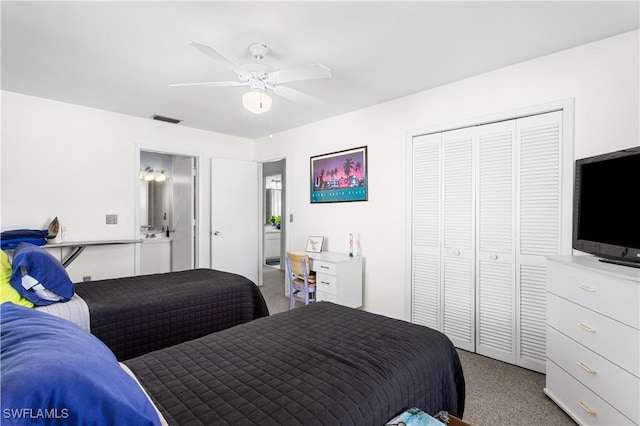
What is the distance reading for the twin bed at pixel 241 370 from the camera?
729mm

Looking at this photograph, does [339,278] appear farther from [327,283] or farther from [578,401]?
[578,401]

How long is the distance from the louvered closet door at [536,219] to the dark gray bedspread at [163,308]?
7.35 ft

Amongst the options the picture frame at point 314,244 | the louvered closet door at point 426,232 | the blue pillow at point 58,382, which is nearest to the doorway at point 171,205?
the picture frame at point 314,244

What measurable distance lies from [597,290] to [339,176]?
2.79 m

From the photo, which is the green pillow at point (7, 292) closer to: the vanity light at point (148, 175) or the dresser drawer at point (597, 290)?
the dresser drawer at point (597, 290)

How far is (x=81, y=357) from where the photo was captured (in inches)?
31.6

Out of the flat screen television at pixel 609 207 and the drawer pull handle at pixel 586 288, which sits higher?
the flat screen television at pixel 609 207

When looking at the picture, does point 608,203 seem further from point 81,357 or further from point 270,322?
point 81,357

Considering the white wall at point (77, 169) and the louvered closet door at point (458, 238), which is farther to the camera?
the white wall at point (77, 169)

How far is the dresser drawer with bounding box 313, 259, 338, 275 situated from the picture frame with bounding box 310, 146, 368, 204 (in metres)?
0.89

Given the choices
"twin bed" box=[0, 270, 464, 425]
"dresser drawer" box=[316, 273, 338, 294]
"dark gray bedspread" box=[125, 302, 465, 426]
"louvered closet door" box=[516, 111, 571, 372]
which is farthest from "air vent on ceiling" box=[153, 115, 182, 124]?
"louvered closet door" box=[516, 111, 571, 372]

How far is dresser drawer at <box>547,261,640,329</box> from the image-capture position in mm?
1538

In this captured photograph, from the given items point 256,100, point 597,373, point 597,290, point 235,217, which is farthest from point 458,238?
point 235,217

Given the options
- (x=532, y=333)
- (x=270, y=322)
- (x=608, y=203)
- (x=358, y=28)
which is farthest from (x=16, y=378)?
(x=532, y=333)
